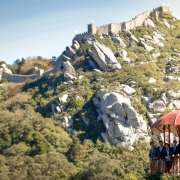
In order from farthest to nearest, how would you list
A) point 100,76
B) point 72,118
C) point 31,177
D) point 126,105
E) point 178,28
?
point 178,28 < point 100,76 < point 72,118 < point 126,105 < point 31,177

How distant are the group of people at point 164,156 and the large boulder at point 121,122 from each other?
96.4 m

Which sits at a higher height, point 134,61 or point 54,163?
point 134,61

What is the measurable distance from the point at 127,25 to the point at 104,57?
1607cm

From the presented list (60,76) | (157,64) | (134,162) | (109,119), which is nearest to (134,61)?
(157,64)

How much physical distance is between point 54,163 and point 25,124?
69.4 feet

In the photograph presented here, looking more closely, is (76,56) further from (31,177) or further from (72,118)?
(31,177)

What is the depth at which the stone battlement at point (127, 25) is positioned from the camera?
522 feet

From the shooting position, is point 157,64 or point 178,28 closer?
point 157,64

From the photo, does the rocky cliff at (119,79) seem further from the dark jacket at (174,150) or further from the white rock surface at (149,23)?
the dark jacket at (174,150)

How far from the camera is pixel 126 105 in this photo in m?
131

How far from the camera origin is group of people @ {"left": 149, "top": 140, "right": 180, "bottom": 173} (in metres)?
30.3

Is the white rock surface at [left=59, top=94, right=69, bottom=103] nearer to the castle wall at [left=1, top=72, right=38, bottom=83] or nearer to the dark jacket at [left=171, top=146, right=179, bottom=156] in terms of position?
the castle wall at [left=1, top=72, right=38, bottom=83]

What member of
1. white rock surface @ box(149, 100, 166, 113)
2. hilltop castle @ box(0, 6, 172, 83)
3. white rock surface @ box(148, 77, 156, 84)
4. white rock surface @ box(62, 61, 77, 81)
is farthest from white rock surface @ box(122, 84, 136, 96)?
hilltop castle @ box(0, 6, 172, 83)

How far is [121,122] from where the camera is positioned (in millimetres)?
129750
